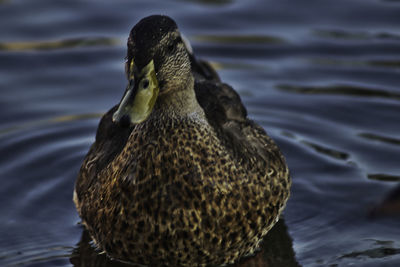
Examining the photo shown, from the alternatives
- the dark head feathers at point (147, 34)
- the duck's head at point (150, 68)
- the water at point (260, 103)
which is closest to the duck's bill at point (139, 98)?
the duck's head at point (150, 68)

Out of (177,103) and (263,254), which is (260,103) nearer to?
(263,254)

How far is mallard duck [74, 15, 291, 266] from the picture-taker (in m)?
5.22

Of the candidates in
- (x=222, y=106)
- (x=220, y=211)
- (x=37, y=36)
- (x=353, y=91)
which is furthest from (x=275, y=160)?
(x=37, y=36)

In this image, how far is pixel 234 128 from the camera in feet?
20.2

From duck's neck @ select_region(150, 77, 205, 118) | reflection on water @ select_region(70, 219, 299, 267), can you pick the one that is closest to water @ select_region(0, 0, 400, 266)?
reflection on water @ select_region(70, 219, 299, 267)

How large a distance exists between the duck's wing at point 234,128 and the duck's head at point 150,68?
655 millimetres

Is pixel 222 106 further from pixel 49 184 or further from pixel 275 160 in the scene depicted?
pixel 49 184

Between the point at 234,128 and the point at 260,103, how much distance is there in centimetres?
261

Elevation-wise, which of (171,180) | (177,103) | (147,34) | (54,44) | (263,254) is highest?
(54,44)

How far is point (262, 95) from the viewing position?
889 cm

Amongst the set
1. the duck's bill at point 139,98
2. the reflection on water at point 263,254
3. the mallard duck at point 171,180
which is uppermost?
the duck's bill at point 139,98

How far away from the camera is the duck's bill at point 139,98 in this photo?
5.02 m

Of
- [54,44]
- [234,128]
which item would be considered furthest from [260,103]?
[54,44]

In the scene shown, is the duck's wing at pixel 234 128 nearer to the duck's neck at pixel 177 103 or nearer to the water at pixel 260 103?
the duck's neck at pixel 177 103
